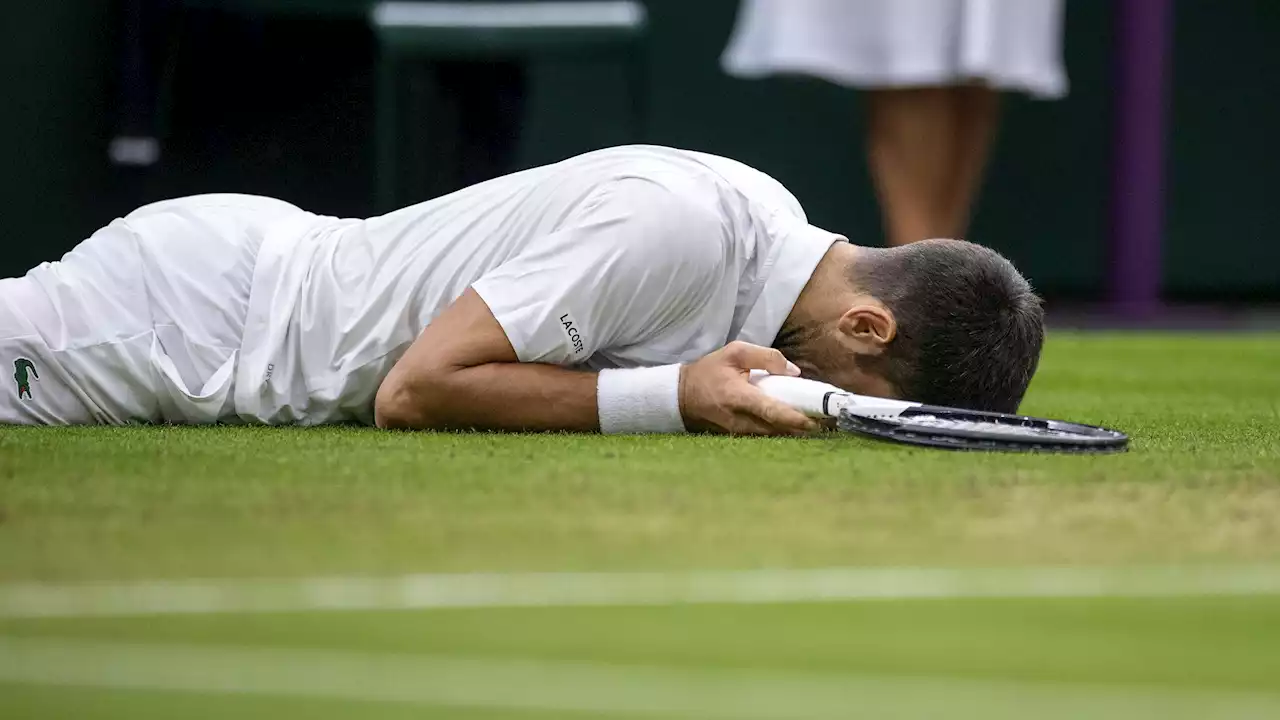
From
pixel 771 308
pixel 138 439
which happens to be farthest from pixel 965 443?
pixel 138 439

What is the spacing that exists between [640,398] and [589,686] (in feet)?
3.67

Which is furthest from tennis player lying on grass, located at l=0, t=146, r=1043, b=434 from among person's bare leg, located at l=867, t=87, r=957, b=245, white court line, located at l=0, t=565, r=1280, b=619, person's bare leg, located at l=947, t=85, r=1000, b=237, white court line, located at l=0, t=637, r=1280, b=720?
person's bare leg, located at l=947, t=85, r=1000, b=237

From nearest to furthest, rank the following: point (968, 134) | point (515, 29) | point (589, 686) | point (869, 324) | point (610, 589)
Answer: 1. point (589, 686)
2. point (610, 589)
3. point (869, 324)
4. point (968, 134)
5. point (515, 29)

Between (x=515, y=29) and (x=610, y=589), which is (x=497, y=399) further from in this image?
(x=515, y=29)

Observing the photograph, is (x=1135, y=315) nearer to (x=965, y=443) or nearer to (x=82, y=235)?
(x=82, y=235)

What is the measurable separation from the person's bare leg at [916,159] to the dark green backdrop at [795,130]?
1473 millimetres

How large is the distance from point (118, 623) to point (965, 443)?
44.2 inches

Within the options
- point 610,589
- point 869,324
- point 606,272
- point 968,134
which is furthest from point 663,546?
point 968,134

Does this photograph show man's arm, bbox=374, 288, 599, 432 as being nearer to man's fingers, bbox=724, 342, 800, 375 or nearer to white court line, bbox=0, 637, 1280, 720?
man's fingers, bbox=724, 342, 800, 375

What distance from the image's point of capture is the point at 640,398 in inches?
86.2

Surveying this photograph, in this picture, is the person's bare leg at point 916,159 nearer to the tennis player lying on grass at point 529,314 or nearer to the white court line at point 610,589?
the tennis player lying on grass at point 529,314

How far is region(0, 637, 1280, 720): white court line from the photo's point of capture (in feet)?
3.39

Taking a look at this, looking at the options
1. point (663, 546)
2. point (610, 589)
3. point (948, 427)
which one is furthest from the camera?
point (948, 427)

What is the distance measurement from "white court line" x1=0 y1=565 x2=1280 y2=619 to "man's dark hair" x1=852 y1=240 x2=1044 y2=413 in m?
0.72
